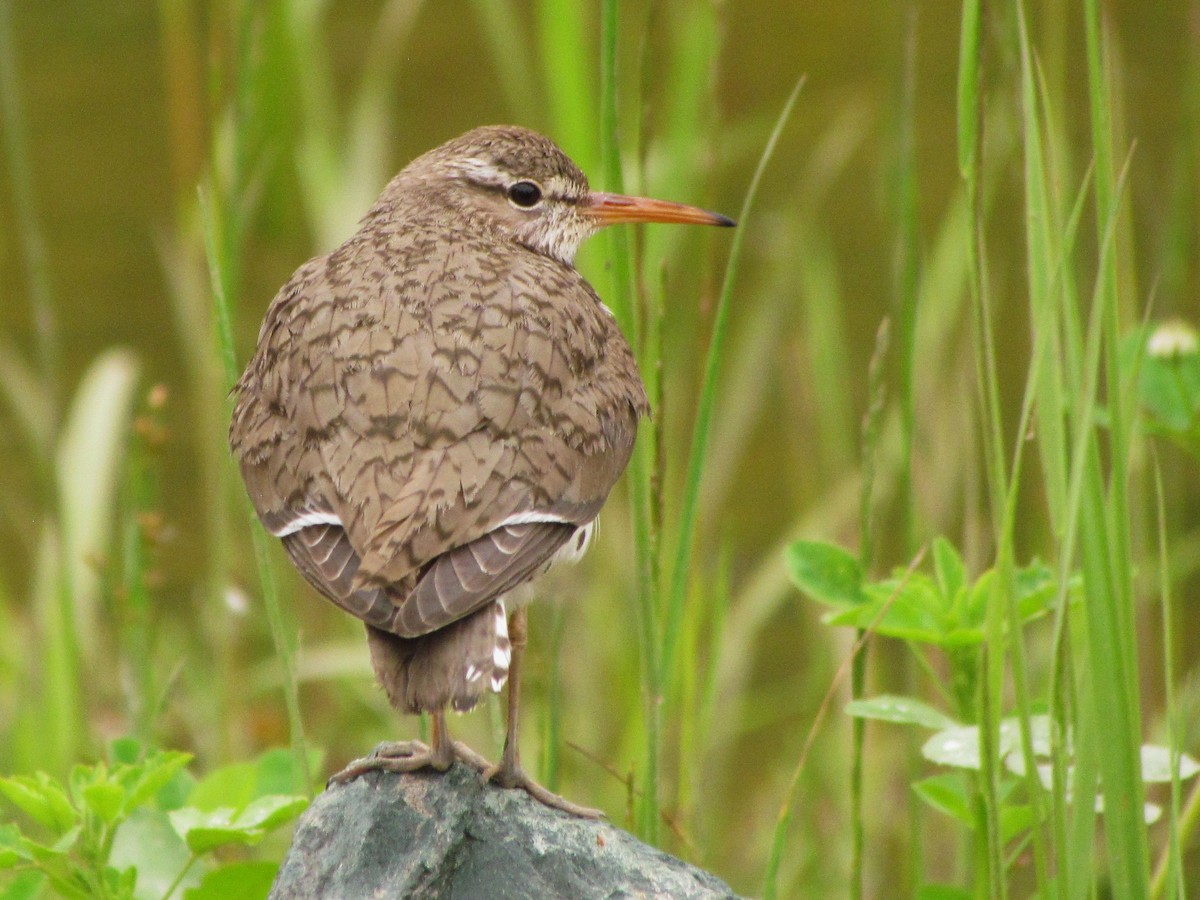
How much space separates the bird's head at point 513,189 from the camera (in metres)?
4.97

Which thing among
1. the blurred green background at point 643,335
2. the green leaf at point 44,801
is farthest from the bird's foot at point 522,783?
the green leaf at point 44,801

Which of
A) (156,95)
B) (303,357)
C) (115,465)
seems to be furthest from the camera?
(156,95)

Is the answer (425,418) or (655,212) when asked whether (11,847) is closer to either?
(425,418)

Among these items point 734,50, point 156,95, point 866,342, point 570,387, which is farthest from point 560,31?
point 156,95

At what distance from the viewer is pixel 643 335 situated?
14.5 feet

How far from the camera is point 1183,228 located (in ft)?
19.8

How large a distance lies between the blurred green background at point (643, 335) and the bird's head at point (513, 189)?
31 cm

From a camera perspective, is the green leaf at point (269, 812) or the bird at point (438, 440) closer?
the bird at point (438, 440)

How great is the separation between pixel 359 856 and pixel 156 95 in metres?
10.2

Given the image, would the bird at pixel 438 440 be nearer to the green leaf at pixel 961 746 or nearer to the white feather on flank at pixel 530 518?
the white feather on flank at pixel 530 518

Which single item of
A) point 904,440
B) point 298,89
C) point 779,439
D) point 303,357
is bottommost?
point 779,439

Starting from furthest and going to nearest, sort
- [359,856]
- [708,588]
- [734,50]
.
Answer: [734,50]
[708,588]
[359,856]


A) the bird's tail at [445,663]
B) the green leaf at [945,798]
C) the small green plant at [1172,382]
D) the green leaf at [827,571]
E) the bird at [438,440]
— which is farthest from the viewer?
the small green plant at [1172,382]

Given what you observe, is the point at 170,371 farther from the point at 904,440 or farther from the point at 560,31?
the point at 904,440
